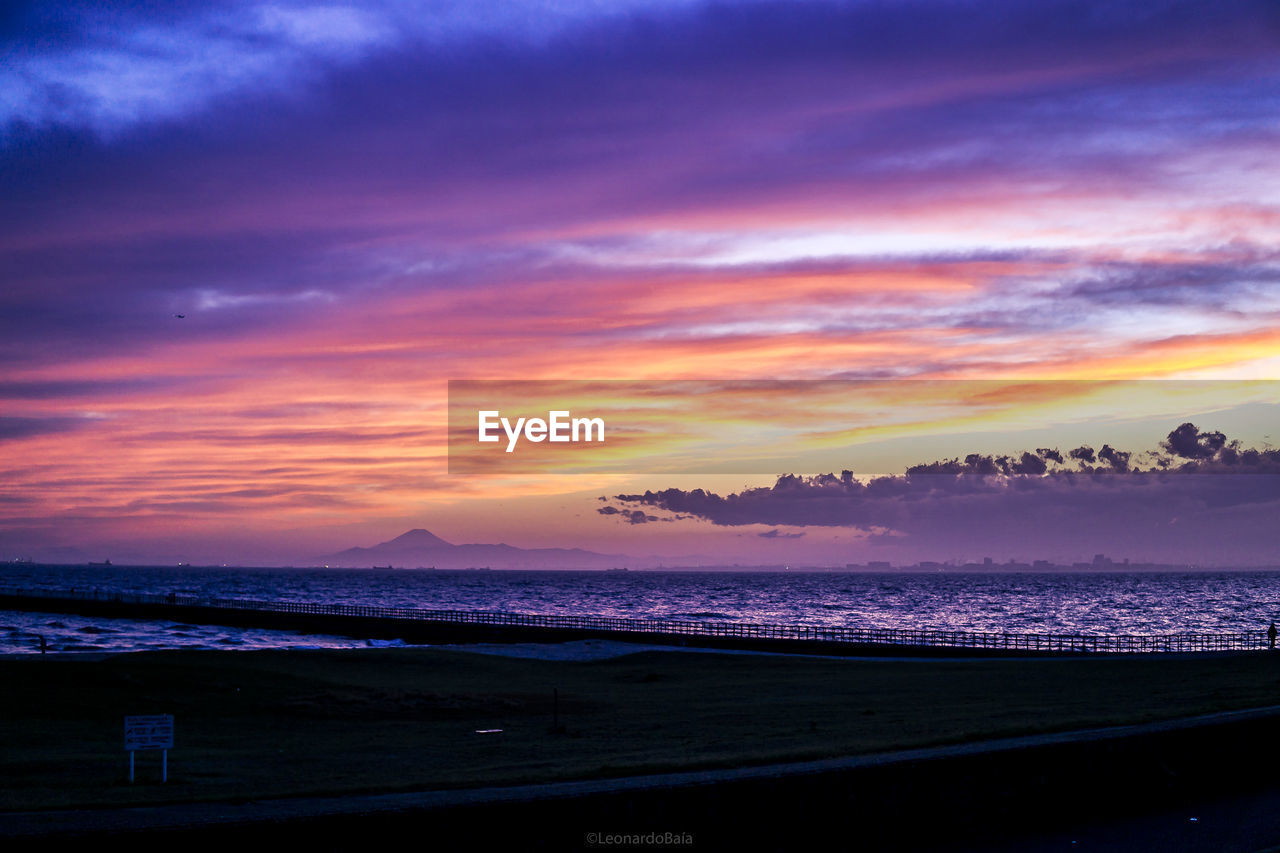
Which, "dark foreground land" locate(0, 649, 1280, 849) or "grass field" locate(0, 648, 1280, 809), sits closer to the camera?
"dark foreground land" locate(0, 649, 1280, 849)

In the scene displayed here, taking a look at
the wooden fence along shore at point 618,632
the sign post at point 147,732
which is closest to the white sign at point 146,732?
the sign post at point 147,732

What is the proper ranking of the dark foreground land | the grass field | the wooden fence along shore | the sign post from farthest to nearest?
the wooden fence along shore < the grass field < the sign post < the dark foreground land

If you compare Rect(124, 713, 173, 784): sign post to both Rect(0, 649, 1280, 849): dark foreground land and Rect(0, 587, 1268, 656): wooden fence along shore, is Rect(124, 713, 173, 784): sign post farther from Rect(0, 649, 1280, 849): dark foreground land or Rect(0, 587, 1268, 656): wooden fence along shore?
Rect(0, 587, 1268, 656): wooden fence along shore

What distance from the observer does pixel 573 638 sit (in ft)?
235

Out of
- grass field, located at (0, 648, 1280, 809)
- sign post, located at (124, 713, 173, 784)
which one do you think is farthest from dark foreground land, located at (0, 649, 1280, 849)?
sign post, located at (124, 713, 173, 784)

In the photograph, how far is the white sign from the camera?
15688 mm

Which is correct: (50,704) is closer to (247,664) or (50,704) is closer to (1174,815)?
(247,664)

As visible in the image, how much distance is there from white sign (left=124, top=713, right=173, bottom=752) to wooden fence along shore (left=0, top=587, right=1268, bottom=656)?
44.8 meters

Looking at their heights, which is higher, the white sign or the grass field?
the white sign

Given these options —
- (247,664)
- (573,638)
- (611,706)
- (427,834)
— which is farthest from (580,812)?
(573,638)

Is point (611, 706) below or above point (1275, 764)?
below

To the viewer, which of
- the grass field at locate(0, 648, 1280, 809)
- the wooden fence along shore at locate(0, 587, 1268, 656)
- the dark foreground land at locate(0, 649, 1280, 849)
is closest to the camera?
the dark foreground land at locate(0, 649, 1280, 849)

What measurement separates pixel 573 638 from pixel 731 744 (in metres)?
52.9

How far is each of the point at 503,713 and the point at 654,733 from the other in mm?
8428
